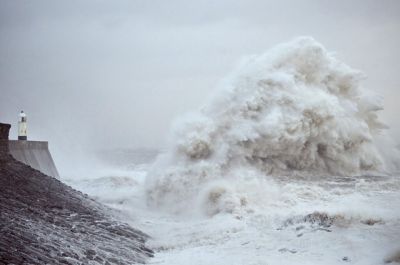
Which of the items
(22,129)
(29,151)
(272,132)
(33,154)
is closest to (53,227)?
(29,151)

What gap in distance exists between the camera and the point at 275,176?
13.8 meters

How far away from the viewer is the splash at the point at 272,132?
13469 millimetres

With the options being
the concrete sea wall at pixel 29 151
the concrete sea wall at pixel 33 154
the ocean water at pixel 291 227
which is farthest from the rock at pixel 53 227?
the concrete sea wall at pixel 33 154

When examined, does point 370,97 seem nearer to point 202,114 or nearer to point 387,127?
point 387,127

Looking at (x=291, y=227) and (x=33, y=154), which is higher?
(x=33, y=154)

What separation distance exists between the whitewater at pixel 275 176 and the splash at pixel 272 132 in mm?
28

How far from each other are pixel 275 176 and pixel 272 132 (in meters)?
1.17

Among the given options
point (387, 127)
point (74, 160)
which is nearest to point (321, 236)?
point (387, 127)

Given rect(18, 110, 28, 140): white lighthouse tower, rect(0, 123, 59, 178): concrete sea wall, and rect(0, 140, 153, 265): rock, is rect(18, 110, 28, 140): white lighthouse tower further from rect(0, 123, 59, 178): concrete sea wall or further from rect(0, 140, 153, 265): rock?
rect(0, 140, 153, 265): rock

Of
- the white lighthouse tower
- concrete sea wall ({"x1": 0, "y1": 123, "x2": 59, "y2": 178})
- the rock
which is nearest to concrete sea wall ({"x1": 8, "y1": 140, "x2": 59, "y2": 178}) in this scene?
concrete sea wall ({"x1": 0, "y1": 123, "x2": 59, "y2": 178})

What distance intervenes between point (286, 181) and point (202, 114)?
2963 mm

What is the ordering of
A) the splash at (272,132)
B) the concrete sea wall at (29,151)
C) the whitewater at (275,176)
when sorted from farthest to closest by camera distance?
the splash at (272,132) → the concrete sea wall at (29,151) → the whitewater at (275,176)

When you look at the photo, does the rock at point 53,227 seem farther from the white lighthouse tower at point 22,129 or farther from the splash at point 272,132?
the white lighthouse tower at point 22,129

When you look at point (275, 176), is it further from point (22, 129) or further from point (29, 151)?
point (22, 129)
